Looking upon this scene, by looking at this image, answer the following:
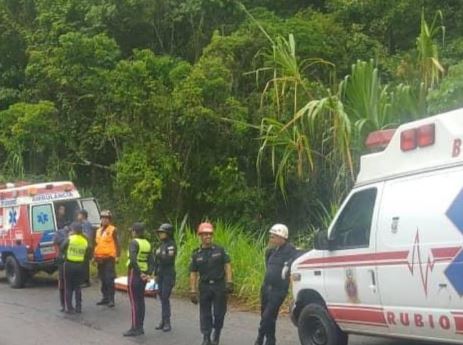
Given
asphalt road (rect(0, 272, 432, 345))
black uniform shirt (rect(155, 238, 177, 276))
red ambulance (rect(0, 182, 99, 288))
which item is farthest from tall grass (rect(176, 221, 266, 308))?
red ambulance (rect(0, 182, 99, 288))

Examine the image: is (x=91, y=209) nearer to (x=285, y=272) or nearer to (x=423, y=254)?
(x=285, y=272)

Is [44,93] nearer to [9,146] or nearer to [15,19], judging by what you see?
[9,146]

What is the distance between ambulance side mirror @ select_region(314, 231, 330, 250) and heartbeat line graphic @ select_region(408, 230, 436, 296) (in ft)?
4.41

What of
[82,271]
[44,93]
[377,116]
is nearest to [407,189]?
[377,116]

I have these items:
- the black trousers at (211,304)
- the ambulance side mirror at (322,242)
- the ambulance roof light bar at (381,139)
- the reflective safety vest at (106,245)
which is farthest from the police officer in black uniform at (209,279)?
the reflective safety vest at (106,245)

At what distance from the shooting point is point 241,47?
18.5 metres

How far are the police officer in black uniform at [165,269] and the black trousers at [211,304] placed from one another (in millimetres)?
1471

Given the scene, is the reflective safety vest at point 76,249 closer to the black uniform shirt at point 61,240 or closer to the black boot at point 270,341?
the black uniform shirt at point 61,240

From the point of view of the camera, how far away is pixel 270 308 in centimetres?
925

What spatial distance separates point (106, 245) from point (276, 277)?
5.77 m

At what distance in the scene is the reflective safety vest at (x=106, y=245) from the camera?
46.8 ft

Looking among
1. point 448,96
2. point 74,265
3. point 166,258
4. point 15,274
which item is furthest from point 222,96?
point 166,258

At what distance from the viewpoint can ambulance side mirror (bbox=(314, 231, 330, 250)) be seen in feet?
28.4

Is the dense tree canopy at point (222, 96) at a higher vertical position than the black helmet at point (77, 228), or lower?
higher
